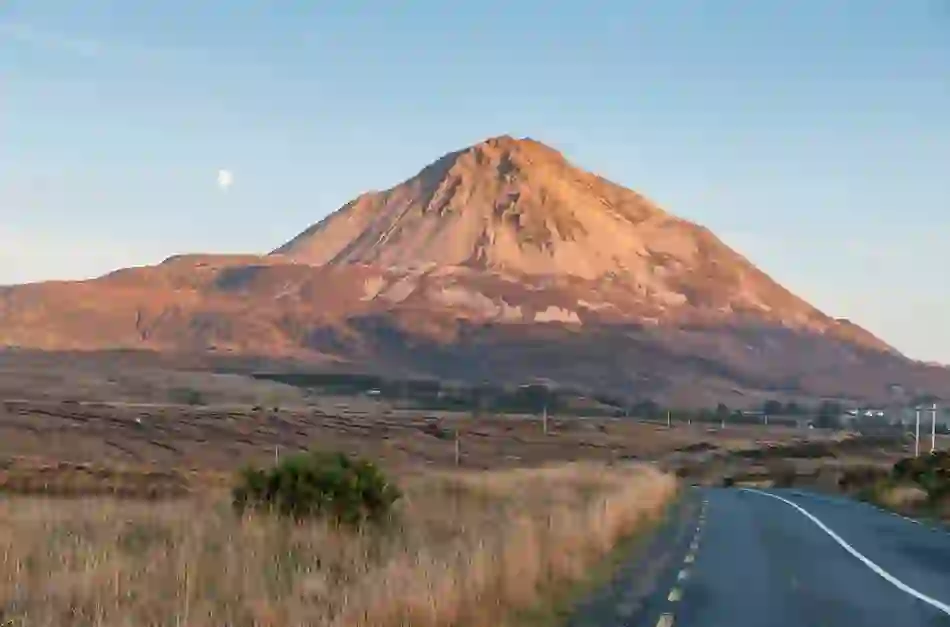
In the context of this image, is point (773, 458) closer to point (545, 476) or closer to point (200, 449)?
point (200, 449)

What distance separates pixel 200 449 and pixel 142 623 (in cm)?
6018

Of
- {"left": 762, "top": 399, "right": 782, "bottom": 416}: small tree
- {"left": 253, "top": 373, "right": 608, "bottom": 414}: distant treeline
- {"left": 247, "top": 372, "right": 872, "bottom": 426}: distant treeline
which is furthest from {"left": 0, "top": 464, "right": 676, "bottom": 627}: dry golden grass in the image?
{"left": 762, "top": 399, "right": 782, "bottom": 416}: small tree

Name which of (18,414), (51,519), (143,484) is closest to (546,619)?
(51,519)

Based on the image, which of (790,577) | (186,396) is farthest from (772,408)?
(790,577)

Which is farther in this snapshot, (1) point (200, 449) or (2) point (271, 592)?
(1) point (200, 449)

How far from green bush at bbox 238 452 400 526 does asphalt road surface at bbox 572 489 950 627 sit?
4.98 m

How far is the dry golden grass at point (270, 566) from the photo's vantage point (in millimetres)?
11906

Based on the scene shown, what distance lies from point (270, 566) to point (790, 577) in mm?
8199

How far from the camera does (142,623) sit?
11266mm

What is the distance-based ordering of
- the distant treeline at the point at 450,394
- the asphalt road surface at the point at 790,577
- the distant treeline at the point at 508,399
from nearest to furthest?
the asphalt road surface at the point at 790,577, the distant treeline at the point at 450,394, the distant treeline at the point at 508,399

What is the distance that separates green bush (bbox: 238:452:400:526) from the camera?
22578 mm

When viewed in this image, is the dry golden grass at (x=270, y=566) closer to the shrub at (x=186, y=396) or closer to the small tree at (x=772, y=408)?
the shrub at (x=186, y=396)

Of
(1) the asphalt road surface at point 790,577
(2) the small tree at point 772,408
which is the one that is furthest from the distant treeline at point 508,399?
(1) the asphalt road surface at point 790,577

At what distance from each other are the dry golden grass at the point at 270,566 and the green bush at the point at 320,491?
0.59 metres
